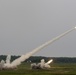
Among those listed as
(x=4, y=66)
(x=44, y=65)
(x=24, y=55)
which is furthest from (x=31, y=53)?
(x=44, y=65)

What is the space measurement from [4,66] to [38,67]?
1421cm

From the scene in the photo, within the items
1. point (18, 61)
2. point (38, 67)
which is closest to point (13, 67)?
point (18, 61)

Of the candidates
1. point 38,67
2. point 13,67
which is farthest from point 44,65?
point 13,67

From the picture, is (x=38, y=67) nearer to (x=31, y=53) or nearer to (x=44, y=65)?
(x=44, y=65)

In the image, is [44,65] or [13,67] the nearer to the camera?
[13,67]

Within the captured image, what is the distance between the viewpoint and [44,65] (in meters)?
111

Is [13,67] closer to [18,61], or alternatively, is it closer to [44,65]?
[18,61]

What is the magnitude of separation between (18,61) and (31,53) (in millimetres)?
5959

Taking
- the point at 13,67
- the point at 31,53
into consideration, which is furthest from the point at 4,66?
the point at 31,53

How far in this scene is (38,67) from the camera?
109m

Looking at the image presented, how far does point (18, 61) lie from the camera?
320 ft

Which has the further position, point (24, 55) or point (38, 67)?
point (38, 67)

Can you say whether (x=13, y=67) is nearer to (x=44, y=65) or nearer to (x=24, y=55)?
(x=24, y=55)

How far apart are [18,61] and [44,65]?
50.6 feet
